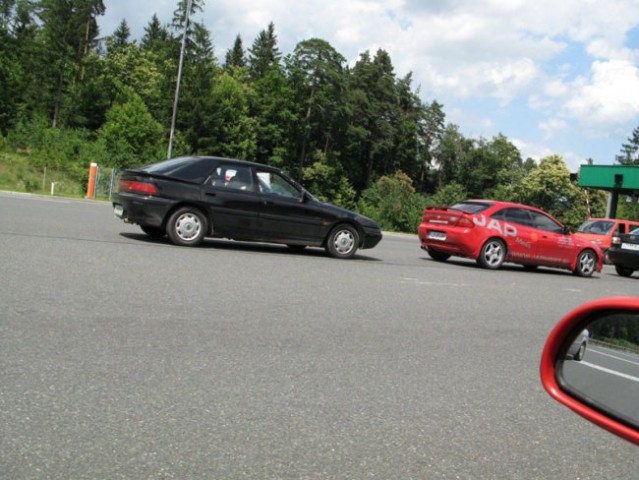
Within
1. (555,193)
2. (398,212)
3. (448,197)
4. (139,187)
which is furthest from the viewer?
(555,193)

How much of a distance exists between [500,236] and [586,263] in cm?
268

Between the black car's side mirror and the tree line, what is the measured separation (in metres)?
44.7

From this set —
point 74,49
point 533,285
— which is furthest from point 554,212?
point 533,285

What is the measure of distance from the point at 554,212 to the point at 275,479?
270ft

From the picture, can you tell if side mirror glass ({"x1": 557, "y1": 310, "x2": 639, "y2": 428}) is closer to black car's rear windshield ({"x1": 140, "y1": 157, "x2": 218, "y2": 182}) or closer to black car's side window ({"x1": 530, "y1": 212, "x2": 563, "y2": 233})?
black car's rear windshield ({"x1": 140, "y1": 157, "x2": 218, "y2": 182})

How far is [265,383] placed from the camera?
4508 millimetres

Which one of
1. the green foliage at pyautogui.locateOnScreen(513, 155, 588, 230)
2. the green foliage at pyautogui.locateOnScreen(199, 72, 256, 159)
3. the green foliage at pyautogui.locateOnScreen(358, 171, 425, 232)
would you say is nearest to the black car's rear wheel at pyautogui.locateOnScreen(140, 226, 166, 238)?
the green foliage at pyautogui.locateOnScreen(358, 171, 425, 232)

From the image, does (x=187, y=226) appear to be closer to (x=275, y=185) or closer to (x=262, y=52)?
(x=275, y=185)

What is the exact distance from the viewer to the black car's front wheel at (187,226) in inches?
465

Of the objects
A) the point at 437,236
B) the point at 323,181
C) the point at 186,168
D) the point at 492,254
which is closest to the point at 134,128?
the point at 323,181

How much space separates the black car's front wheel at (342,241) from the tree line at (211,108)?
110 feet

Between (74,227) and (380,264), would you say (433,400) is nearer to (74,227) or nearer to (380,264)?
(380,264)

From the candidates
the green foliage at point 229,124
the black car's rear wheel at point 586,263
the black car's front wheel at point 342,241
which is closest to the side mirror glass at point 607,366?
the black car's front wheel at point 342,241

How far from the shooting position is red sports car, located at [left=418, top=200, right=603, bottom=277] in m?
14.3
